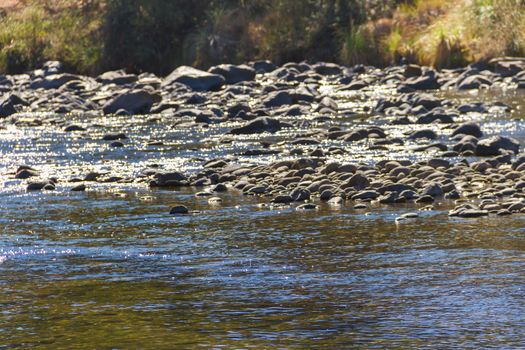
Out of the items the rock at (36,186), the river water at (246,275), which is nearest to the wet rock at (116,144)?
the rock at (36,186)

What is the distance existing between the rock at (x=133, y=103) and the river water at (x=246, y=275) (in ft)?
38.6

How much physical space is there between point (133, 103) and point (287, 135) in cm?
698

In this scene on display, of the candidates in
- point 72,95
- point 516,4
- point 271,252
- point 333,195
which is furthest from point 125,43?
point 271,252

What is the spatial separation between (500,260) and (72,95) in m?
22.8

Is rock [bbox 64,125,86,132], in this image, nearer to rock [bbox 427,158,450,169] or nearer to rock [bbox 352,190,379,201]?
rock [bbox 427,158,450,169]

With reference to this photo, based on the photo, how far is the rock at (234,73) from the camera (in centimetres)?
3359

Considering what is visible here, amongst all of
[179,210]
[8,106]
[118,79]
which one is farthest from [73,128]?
[118,79]

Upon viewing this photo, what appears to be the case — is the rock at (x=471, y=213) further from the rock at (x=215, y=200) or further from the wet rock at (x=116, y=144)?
the wet rock at (x=116, y=144)

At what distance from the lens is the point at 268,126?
72.9 feet

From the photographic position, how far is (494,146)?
16906 mm

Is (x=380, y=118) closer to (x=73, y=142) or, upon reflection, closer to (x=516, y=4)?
(x=73, y=142)

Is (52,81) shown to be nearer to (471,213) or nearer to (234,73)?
(234,73)

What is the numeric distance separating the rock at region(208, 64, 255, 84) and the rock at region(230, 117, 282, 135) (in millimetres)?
11191

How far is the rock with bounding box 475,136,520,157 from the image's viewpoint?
1691cm
